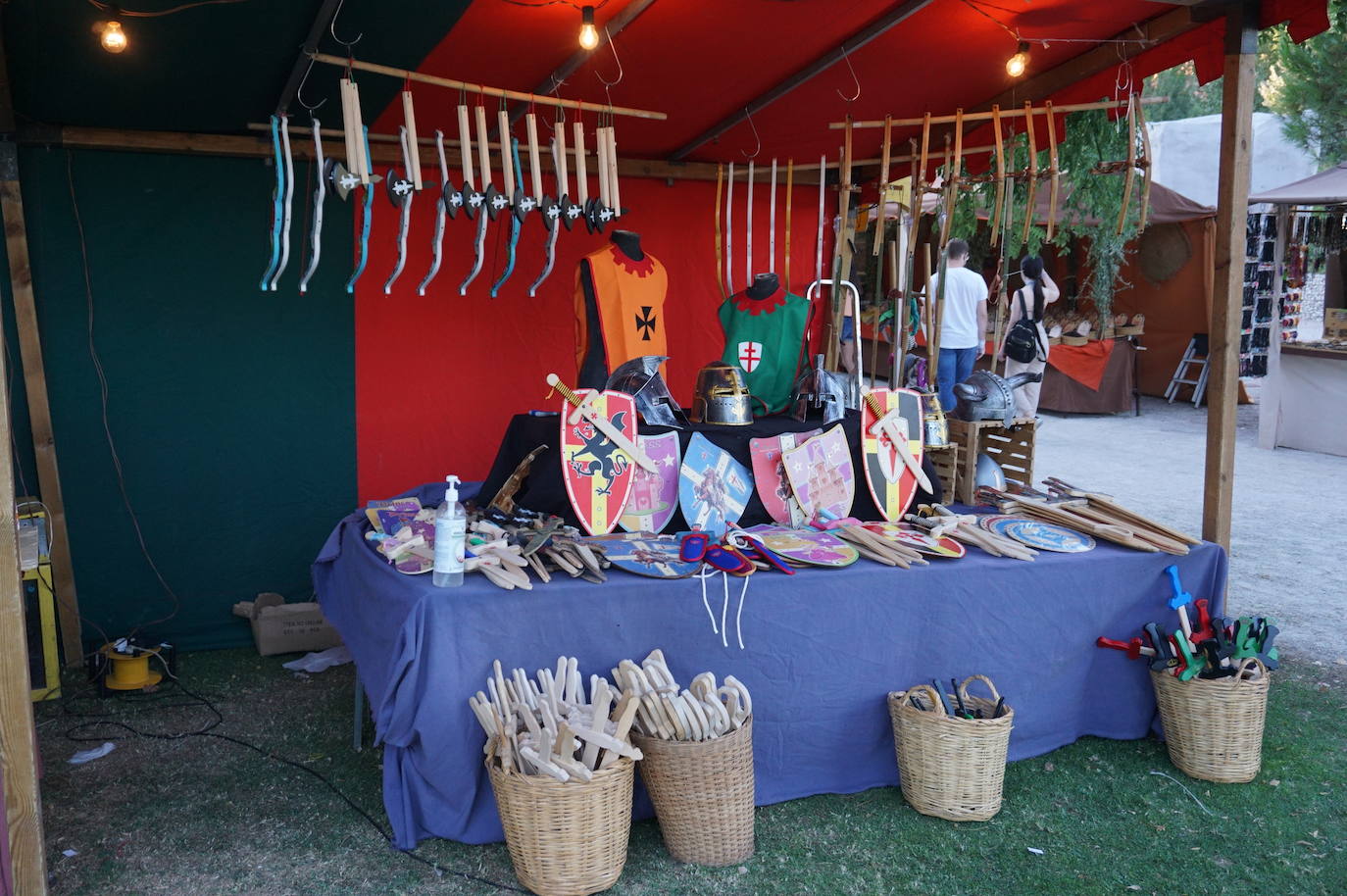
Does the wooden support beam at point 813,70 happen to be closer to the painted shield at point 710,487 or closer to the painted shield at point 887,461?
the painted shield at point 887,461

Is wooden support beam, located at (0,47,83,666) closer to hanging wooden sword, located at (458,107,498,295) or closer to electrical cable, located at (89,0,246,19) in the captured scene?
electrical cable, located at (89,0,246,19)

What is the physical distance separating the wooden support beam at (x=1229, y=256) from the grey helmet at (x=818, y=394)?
118 centimetres

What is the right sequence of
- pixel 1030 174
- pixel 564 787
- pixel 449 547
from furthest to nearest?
pixel 1030 174
pixel 449 547
pixel 564 787

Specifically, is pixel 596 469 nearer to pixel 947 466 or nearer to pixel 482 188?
pixel 482 188

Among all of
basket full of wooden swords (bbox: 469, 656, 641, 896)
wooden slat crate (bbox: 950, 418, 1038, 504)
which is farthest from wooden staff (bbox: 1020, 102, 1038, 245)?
basket full of wooden swords (bbox: 469, 656, 641, 896)

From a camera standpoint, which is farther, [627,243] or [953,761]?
[627,243]

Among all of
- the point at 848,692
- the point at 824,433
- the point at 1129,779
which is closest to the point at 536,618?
the point at 848,692

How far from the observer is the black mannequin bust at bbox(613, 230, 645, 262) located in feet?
13.1

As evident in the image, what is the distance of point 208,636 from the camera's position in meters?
4.11

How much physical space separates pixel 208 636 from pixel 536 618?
2201 millimetres

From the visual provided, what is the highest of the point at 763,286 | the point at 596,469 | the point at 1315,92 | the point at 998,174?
the point at 1315,92

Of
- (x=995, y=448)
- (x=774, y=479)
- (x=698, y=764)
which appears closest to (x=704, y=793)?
(x=698, y=764)

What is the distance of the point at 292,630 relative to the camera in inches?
156

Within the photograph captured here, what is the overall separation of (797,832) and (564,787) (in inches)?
29.7
